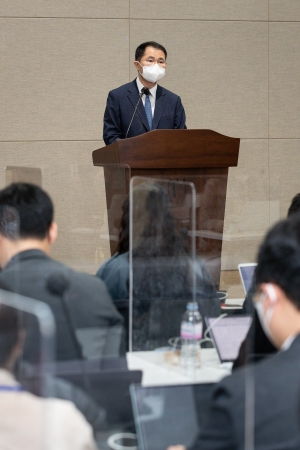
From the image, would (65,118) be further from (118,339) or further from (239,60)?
(118,339)

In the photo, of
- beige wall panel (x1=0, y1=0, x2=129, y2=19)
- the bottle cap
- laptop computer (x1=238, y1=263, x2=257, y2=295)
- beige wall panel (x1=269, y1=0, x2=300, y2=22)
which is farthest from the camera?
beige wall panel (x1=269, y1=0, x2=300, y2=22)

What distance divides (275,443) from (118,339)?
0.64 metres

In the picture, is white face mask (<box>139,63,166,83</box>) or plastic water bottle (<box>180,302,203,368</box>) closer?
plastic water bottle (<box>180,302,203,368</box>)

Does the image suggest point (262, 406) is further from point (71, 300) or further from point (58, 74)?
point (58, 74)

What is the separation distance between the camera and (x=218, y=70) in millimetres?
5477

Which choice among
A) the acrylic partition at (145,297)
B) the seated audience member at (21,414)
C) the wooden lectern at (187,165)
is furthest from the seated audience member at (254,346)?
the wooden lectern at (187,165)

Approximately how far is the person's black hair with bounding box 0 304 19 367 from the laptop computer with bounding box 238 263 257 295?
1.24m

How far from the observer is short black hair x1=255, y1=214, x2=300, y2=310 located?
3.89 feet

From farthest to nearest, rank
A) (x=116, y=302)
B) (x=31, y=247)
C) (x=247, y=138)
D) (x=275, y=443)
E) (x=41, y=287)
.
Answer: (x=247, y=138) < (x=116, y=302) < (x=31, y=247) < (x=41, y=287) < (x=275, y=443)

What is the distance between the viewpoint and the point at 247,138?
18.3 ft

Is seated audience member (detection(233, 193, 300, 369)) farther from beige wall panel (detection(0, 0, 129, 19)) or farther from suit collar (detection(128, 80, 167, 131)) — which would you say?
beige wall panel (detection(0, 0, 129, 19))

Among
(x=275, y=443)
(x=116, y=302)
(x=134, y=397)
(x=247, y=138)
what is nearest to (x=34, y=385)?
(x=134, y=397)

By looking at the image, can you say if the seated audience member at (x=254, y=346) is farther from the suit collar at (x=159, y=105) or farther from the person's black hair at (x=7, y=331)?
the suit collar at (x=159, y=105)

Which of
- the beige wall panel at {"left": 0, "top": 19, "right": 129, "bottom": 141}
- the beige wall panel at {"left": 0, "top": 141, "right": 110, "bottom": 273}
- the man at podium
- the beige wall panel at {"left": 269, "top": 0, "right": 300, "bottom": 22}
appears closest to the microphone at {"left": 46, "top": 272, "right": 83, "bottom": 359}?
the beige wall panel at {"left": 0, "top": 141, "right": 110, "bottom": 273}
